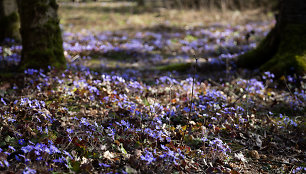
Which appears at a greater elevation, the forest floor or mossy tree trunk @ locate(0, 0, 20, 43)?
mossy tree trunk @ locate(0, 0, 20, 43)

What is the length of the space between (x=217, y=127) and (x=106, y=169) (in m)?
2.00

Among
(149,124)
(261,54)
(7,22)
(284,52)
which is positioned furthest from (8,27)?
(284,52)

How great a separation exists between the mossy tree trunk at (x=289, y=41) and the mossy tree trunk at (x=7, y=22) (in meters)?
8.67

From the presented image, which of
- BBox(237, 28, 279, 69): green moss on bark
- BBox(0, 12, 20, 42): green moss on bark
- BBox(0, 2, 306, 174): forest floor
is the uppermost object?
BBox(0, 12, 20, 42): green moss on bark

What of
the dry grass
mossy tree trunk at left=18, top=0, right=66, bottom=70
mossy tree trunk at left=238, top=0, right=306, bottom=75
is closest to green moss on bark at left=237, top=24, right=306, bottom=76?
mossy tree trunk at left=238, top=0, right=306, bottom=75

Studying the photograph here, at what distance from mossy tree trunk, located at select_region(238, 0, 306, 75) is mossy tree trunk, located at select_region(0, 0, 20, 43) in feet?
28.5

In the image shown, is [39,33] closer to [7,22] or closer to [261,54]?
[7,22]

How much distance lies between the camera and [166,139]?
12.7ft

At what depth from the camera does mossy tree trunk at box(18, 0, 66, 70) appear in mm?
6051

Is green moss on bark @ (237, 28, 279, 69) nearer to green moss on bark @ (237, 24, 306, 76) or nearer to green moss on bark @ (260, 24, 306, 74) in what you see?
green moss on bark @ (237, 24, 306, 76)

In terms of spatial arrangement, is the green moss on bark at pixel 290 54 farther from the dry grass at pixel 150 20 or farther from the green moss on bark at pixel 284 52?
the dry grass at pixel 150 20

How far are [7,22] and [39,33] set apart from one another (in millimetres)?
4708

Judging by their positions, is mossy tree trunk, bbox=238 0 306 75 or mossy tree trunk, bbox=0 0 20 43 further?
mossy tree trunk, bbox=0 0 20 43

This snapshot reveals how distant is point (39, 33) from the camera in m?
6.18
